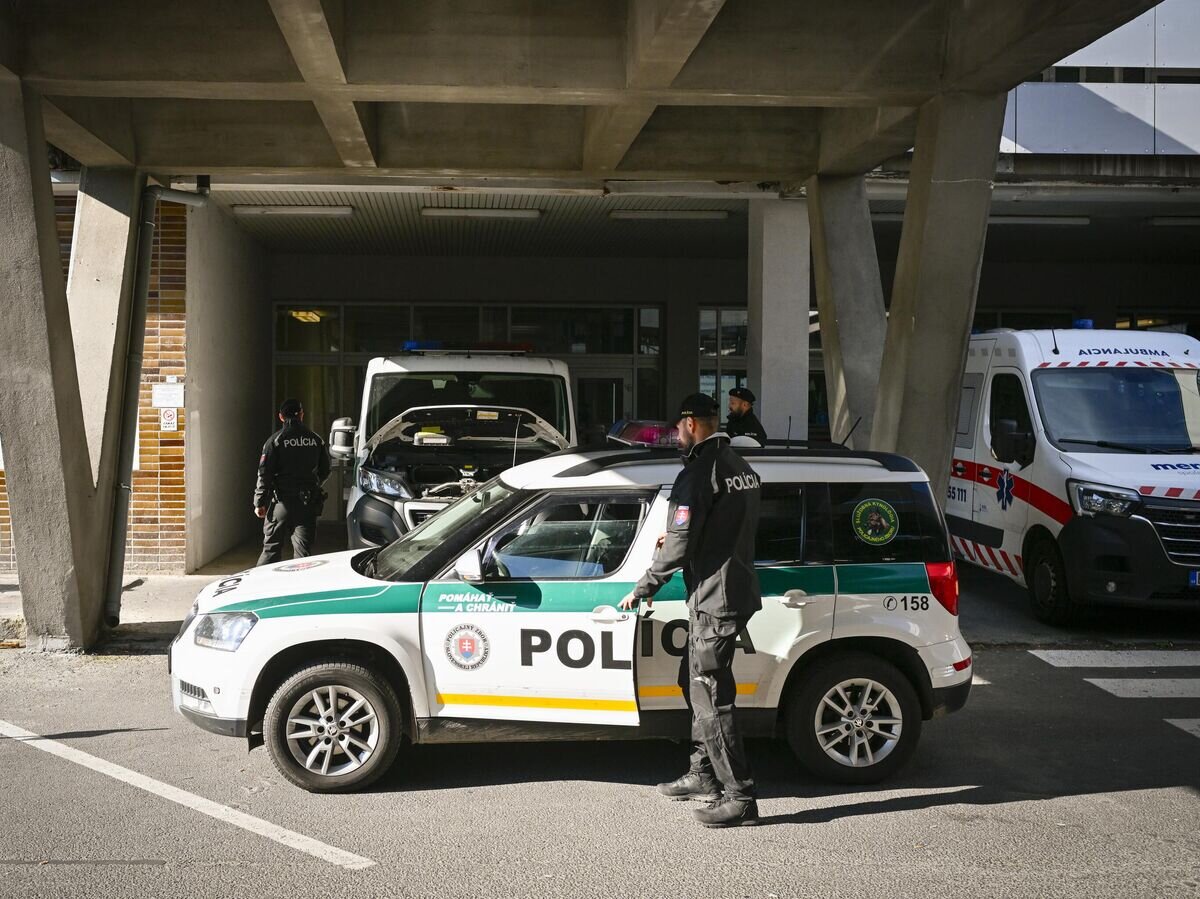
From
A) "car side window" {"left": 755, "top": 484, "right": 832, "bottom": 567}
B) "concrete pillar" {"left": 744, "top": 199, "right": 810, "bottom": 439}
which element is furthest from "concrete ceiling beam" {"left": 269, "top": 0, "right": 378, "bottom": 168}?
"concrete pillar" {"left": 744, "top": 199, "right": 810, "bottom": 439}

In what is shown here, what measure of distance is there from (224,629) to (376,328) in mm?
12288

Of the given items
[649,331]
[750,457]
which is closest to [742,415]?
[750,457]

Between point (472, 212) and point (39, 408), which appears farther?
point (472, 212)

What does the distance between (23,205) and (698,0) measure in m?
4.94

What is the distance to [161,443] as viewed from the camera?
12.0 metres

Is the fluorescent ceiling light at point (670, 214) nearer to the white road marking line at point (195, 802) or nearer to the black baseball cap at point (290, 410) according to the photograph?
the black baseball cap at point (290, 410)

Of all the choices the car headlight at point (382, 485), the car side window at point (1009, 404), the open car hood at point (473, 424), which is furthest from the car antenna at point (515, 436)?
the car side window at point (1009, 404)

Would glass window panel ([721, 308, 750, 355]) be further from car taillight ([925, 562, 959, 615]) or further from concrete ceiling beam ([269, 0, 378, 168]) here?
car taillight ([925, 562, 959, 615])

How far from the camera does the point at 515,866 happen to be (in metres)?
4.66

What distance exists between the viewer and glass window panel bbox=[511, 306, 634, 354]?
17.5m

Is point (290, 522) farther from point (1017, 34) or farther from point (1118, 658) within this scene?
point (1118, 658)

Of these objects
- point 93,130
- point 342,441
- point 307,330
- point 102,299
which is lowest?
point 342,441

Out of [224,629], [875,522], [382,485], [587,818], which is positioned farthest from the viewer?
[382,485]

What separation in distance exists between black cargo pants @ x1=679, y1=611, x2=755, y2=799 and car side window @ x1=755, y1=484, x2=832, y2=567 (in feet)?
2.35
